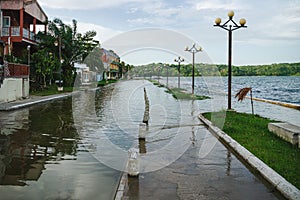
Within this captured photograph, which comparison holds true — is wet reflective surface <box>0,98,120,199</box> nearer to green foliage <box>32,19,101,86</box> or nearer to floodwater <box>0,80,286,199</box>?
floodwater <box>0,80,286,199</box>

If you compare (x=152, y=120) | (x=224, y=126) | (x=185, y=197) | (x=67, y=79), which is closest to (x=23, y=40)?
(x=67, y=79)

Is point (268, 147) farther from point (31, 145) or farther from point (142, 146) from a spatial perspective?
point (31, 145)

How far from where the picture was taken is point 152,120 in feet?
50.6

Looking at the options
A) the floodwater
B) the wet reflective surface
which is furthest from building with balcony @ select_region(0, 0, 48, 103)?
the wet reflective surface

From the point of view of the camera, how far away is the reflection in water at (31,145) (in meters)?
6.94

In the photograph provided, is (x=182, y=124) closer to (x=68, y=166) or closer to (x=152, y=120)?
(x=152, y=120)

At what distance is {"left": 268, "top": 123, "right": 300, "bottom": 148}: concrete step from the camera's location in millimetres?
9164

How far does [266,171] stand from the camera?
6625 millimetres

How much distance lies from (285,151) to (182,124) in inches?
243

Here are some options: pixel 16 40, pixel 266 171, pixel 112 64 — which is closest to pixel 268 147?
pixel 266 171

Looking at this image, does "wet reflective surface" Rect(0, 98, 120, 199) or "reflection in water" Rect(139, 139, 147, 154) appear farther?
"reflection in water" Rect(139, 139, 147, 154)

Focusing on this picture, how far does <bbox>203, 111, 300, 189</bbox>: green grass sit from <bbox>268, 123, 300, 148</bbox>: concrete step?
131mm

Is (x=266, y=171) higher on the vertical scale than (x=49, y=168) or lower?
higher

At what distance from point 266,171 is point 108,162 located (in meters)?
3.43
